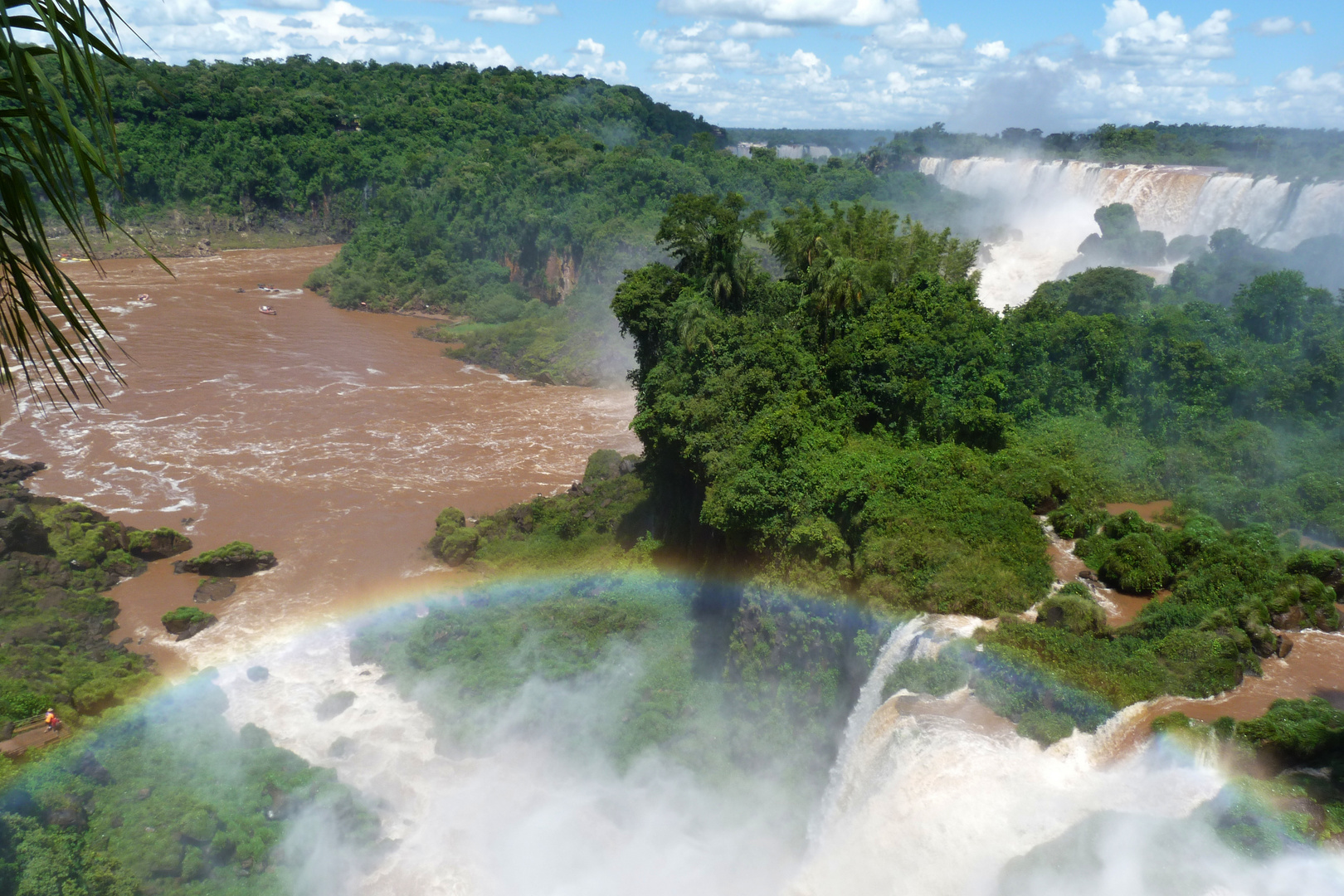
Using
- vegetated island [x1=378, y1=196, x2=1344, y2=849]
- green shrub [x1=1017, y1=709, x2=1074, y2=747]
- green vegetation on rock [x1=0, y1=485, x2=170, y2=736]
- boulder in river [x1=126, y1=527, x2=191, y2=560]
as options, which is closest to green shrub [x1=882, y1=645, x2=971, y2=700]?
vegetated island [x1=378, y1=196, x2=1344, y2=849]

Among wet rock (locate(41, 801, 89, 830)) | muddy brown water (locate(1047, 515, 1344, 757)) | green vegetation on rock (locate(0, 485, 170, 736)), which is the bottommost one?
green vegetation on rock (locate(0, 485, 170, 736))

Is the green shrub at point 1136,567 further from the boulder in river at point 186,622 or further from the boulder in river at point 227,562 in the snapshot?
the boulder in river at point 227,562

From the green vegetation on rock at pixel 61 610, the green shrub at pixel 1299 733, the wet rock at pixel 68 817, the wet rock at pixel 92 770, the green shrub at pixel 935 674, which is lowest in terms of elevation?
the green vegetation on rock at pixel 61 610

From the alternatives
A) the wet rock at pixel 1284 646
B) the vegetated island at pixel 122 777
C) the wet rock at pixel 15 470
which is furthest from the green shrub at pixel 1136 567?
the wet rock at pixel 15 470

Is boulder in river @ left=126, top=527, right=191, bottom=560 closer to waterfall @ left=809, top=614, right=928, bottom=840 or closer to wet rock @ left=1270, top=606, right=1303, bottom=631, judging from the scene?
waterfall @ left=809, top=614, right=928, bottom=840

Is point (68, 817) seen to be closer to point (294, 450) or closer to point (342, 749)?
point (342, 749)

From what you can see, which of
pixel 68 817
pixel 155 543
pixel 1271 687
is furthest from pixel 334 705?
pixel 1271 687
